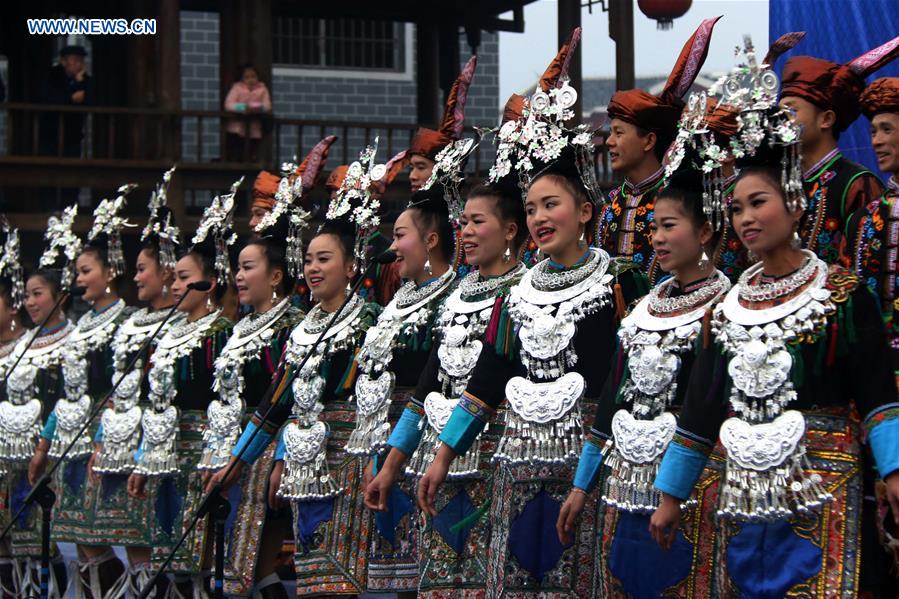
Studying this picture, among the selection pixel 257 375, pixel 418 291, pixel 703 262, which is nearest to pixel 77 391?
pixel 257 375

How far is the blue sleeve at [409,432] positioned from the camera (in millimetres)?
5699

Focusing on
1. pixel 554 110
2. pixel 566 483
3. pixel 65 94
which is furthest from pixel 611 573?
pixel 65 94

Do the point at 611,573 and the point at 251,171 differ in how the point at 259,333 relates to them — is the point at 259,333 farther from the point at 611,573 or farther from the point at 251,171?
the point at 251,171

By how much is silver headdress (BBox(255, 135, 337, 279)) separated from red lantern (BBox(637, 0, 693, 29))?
18.5ft

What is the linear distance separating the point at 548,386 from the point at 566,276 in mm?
392

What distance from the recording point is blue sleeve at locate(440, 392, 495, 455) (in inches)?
209

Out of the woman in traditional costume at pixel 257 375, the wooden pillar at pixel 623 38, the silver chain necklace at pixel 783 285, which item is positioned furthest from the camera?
the wooden pillar at pixel 623 38

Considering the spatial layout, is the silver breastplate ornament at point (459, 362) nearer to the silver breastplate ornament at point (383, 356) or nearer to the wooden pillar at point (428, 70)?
the silver breastplate ornament at point (383, 356)

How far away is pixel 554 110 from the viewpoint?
555 centimetres

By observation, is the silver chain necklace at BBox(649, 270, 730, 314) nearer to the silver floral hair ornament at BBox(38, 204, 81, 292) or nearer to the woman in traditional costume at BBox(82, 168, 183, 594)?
the woman in traditional costume at BBox(82, 168, 183, 594)

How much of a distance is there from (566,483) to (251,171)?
693 centimetres

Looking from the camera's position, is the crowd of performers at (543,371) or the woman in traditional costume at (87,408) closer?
the crowd of performers at (543,371)

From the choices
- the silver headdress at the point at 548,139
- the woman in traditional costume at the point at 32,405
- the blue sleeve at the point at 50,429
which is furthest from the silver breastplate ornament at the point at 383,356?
the woman in traditional costume at the point at 32,405

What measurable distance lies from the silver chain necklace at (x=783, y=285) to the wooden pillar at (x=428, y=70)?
10942mm
